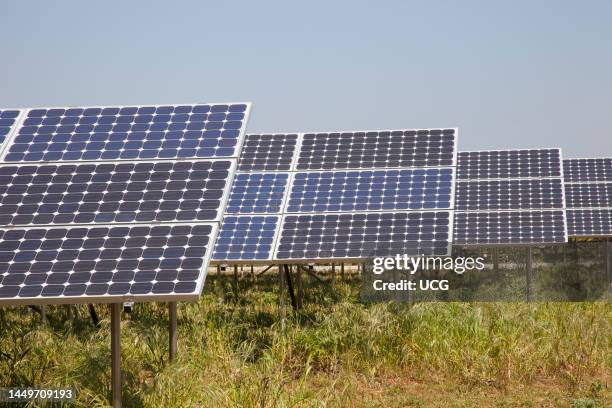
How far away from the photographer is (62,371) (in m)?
12.6

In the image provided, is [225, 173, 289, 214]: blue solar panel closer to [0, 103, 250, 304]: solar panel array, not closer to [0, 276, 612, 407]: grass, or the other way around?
[0, 276, 612, 407]: grass

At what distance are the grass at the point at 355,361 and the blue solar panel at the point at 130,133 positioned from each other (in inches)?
113

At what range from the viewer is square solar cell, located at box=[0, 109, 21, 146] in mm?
13867

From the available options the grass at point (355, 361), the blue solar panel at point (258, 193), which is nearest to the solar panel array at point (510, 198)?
the blue solar panel at point (258, 193)

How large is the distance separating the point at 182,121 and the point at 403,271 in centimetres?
993

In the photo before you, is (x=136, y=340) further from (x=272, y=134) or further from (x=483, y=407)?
(x=272, y=134)

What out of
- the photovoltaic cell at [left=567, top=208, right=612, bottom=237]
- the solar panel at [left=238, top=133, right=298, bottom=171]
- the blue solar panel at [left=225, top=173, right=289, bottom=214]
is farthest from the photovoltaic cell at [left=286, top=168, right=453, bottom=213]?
the photovoltaic cell at [left=567, top=208, right=612, bottom=237]

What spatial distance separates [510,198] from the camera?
29.1 metres

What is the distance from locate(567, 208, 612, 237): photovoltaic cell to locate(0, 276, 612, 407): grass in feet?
51.0

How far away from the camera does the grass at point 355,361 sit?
12.0 m

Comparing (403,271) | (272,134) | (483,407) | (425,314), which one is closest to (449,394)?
(483,407)

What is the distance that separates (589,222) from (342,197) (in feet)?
52.8

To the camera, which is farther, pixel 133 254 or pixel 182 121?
pixel 182 121

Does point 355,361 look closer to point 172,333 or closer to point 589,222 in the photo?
point 172,333
